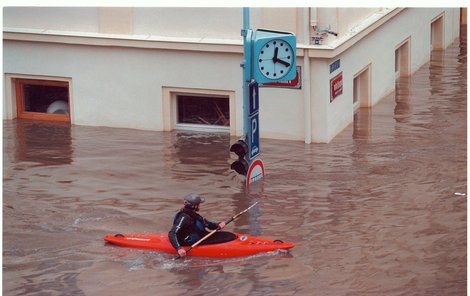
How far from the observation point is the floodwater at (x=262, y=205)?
1402cm

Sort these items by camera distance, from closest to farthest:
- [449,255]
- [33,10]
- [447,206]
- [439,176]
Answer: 1. [449,255]
2. [447,206]
3. [439,176]
4. [33,10]

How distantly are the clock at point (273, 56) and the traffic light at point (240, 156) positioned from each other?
1.04m

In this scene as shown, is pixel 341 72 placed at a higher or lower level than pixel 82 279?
higher

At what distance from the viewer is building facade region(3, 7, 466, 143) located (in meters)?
21.3

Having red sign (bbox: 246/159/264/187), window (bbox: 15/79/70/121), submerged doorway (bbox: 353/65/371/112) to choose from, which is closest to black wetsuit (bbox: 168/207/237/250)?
red sign (bbox: 246/159/264/187)

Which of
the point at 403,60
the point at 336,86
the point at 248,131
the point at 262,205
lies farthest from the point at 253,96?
the point at 403,60

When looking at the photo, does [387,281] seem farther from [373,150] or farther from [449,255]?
[373,150]

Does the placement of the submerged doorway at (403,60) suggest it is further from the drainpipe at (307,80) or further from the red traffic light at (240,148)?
the red traffic light at (240,148)

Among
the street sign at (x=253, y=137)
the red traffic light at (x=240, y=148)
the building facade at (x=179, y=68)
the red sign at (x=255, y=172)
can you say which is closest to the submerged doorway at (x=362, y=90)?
the building facade at (x=179, y=68)

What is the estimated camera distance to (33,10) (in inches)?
896

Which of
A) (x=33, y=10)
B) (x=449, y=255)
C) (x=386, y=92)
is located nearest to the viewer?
(x=449, y=255)

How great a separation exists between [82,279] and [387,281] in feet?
12.1

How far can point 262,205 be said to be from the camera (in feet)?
57.1

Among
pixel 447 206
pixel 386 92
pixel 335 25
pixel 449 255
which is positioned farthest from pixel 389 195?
pixel 386 92
